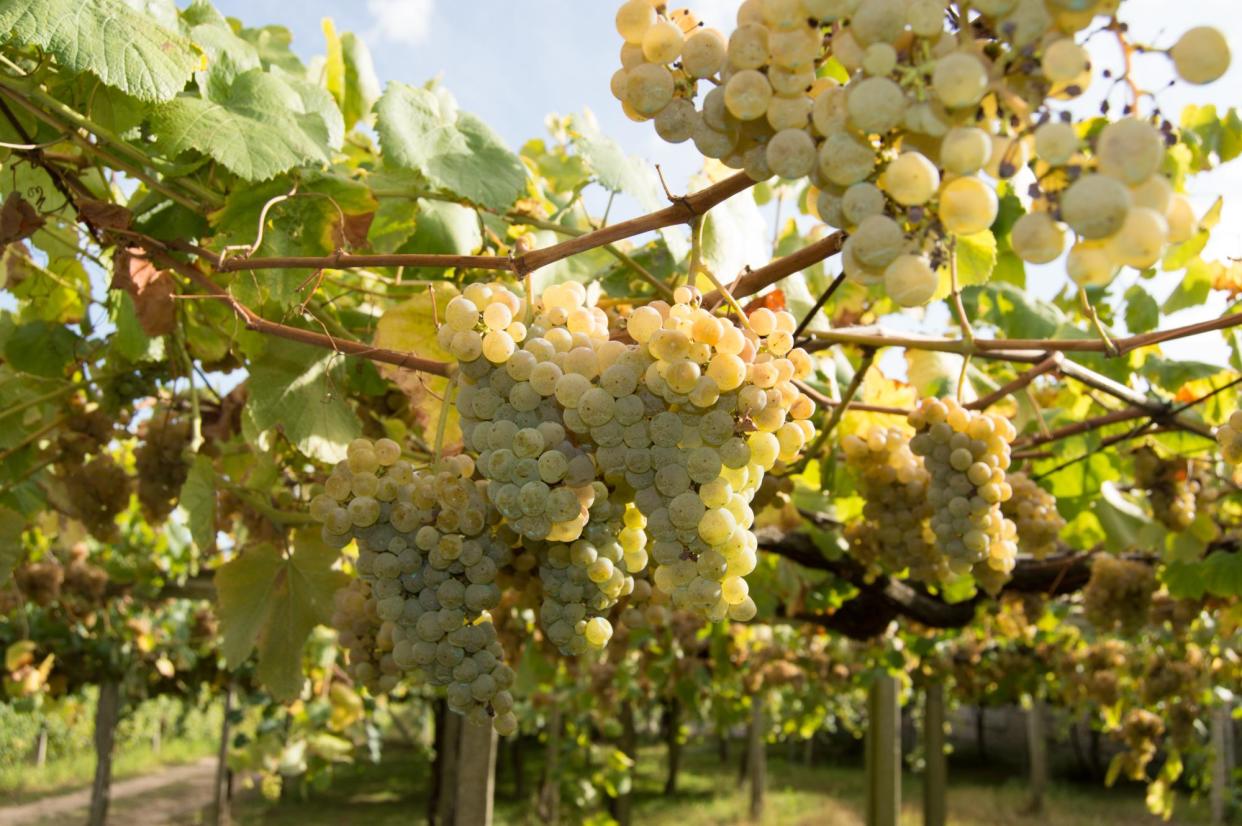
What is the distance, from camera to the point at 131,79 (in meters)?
1.09

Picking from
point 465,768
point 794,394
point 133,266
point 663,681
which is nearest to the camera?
point 794,394

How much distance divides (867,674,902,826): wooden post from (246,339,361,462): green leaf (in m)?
4.50

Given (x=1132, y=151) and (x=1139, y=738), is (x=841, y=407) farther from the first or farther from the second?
(x=1139, y=738)

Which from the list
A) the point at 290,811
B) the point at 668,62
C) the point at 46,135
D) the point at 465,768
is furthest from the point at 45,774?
the point at 668,62

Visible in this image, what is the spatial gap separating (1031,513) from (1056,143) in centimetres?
185

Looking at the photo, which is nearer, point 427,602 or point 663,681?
point 427,602

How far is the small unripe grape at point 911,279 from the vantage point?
57 cm

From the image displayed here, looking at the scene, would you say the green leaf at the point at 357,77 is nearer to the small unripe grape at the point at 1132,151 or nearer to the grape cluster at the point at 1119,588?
the small unripe grape at the point at 1132,151

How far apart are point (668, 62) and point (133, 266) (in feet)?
3.42

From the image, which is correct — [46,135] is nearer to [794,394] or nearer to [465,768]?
[794,394]

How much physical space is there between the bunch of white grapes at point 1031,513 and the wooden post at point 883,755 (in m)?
3.43

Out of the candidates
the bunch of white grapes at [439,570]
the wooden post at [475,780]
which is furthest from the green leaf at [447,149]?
the wooden post at [475,780]

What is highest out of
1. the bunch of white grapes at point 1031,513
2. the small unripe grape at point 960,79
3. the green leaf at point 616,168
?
the green leaf at point 616,168

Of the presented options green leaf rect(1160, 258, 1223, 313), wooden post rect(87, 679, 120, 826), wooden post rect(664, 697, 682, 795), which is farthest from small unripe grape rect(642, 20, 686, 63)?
wooden post rect(664, 697, 682, 795)
